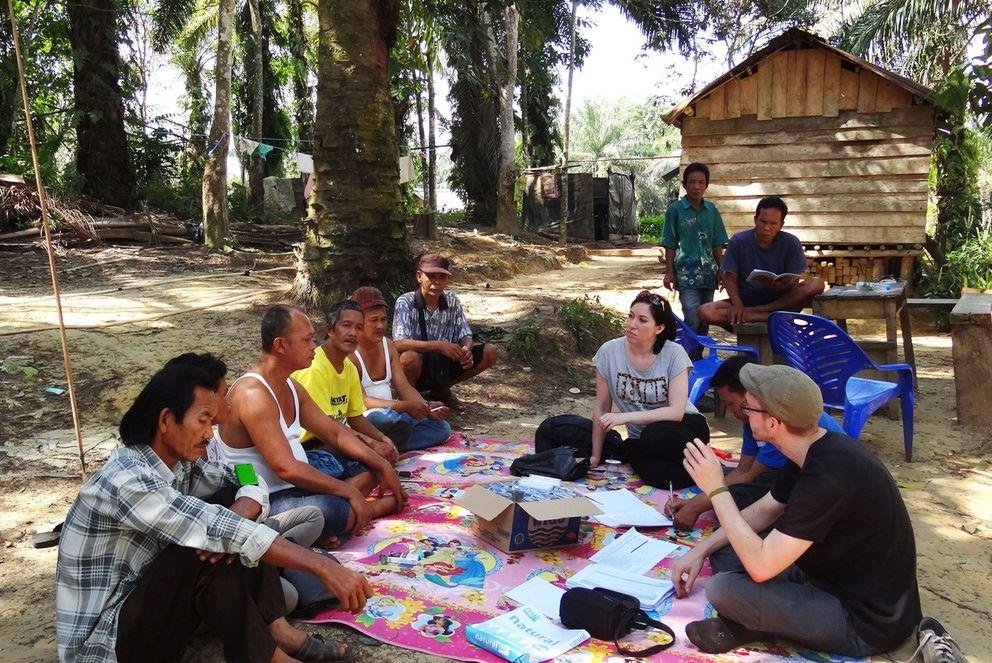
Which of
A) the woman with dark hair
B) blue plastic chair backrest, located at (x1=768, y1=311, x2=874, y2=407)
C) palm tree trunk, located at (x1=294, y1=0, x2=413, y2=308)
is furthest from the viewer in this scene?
palm tree trunk, located at (x1=294, y1=0, x2=413, y2=308)

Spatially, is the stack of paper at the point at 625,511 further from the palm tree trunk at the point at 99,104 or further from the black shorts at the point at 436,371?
the palm tree trunk at the point at 99,104

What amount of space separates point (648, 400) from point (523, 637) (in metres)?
2.09

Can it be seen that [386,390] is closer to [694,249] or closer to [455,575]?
[455,575]

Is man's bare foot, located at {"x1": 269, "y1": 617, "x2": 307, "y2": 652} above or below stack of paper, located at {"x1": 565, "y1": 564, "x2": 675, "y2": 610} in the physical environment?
above

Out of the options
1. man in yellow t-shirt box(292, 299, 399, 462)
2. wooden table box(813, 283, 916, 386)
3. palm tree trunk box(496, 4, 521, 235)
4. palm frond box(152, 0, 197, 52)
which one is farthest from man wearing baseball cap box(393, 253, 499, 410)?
palm frond box(152, 0, 197, 52)

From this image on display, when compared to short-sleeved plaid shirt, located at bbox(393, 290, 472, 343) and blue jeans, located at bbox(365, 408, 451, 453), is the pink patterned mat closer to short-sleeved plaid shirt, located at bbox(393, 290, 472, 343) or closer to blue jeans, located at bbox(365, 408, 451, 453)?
blue jeans, located at bbox(365, 408, 451, 453)

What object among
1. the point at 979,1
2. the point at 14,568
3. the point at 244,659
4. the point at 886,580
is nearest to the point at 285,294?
the point at 14,568

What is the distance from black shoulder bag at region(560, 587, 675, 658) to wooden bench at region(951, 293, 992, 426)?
417cm

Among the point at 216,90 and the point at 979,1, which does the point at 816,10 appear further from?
the point at 216,90

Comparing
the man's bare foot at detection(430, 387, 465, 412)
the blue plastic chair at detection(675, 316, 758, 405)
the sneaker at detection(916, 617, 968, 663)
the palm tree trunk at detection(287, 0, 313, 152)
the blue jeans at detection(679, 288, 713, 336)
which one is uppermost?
the palm tree trunk at detection(287, 0, 313, 152)

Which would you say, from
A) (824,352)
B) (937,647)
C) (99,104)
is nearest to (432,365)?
(824,352)

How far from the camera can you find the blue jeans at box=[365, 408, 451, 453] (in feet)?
15.3

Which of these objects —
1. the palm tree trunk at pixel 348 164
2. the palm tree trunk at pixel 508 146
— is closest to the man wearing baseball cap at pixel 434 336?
the palm tree trunk at pixel 348 164

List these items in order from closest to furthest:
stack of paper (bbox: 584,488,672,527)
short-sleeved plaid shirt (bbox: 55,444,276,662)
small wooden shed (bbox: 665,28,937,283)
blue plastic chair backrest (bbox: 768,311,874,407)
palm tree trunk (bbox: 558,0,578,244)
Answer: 1. short-sleeved plaid shirt (bbox: 55,444,276,662)
2. stack of paper (bbox: 584,488,672,527)
3. blue plastic chair backrest (bbox: 768,311,874,407)
4. small wooden shed (bbox: 665,28,937,283)
5. palm tree trunk (bbox: 558,0,578,244)
